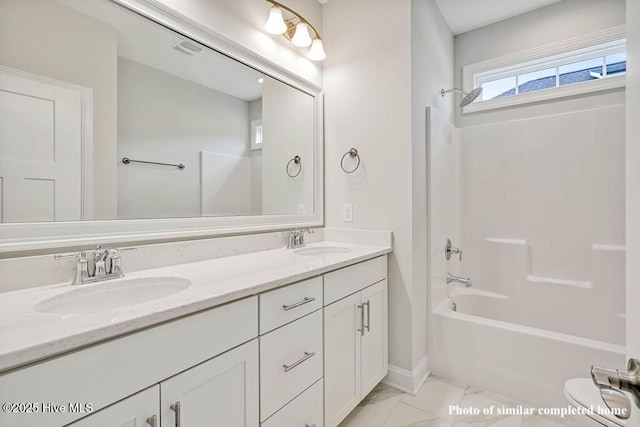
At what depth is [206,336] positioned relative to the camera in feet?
2.82

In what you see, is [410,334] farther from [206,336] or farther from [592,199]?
[592,199]

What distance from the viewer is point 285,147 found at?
6.71ft

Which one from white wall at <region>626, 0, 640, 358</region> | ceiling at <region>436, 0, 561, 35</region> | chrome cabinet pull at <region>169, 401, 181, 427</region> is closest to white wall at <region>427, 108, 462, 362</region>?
ceiling at <region>436, 0, 561, 35</region>

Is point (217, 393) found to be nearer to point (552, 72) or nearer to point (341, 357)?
point (341, 357)

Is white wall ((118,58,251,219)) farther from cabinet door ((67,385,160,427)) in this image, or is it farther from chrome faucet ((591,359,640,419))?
chrome faucet ((591,359,640,419))

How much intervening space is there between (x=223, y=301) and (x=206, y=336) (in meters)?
0.11

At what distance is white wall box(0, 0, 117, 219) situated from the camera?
39.0 inches

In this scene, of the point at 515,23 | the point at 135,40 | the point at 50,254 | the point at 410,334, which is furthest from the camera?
the point at 515,23

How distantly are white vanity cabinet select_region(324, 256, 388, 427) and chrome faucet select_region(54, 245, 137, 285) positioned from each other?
0.84m

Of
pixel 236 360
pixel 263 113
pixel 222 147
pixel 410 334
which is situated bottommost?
pixel 410 334

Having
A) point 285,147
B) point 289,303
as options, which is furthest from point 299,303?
point 285,147

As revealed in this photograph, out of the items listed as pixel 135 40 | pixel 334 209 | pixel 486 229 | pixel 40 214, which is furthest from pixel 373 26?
→ pixel 40 214

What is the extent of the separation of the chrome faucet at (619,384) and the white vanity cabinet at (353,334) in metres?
0.99

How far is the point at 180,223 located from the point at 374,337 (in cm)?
124
